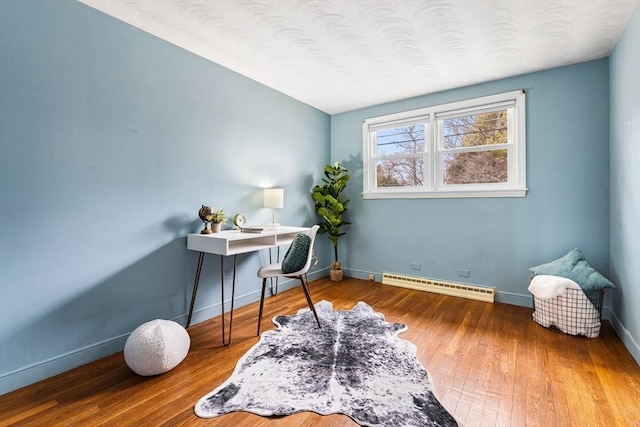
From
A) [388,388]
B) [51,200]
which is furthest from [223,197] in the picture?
[388,388]

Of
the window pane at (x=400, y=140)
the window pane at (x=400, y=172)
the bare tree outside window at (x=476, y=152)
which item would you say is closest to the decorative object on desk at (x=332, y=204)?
the window pane at (x=400, y=172)

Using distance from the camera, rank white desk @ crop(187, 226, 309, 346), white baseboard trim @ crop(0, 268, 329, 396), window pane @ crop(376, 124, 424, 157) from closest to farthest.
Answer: white baseboard trim @ crop(0, 268, 329, 396)
white desk @ crop(187, 226, 309, 346)
window pane @ crop(376, 124, 424, 157)

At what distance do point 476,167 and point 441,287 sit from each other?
58.5 inches

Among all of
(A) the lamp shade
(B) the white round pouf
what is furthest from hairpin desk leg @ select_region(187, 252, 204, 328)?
(A) the lamp shade

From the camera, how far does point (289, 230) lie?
112 inches

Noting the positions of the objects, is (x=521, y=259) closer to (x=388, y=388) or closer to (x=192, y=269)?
(x=388, y=388)

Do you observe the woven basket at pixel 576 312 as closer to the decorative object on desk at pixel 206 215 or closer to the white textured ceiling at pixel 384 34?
the white textured ceiling at pixel 384 34

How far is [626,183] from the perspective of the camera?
218 cm

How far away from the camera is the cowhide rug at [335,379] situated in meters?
1.48

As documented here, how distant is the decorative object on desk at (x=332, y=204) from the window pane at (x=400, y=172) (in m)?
0.50

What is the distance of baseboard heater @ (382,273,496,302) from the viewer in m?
3.20

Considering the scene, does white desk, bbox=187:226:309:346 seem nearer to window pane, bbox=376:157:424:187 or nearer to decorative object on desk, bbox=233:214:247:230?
decorative object on desk, bbox=233:214:247:230

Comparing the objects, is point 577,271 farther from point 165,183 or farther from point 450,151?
point 165,183

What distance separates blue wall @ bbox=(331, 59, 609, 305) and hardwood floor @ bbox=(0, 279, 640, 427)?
0.75m
